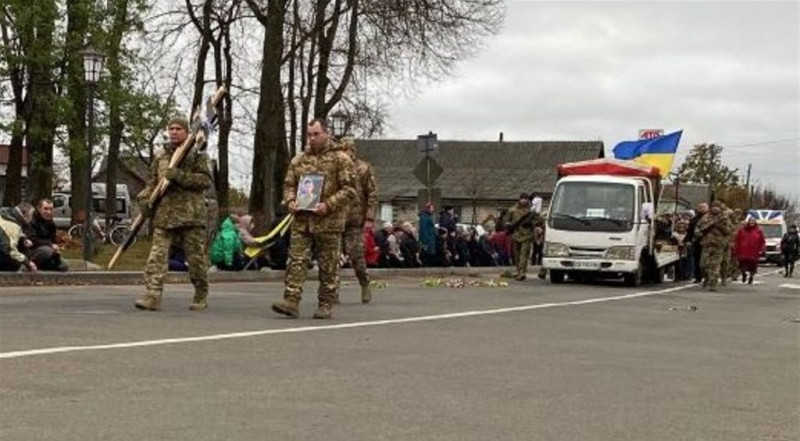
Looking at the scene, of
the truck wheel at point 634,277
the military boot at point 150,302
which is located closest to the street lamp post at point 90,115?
the military boot at point 150,302

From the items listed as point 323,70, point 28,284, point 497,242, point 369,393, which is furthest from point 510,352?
point 323,70

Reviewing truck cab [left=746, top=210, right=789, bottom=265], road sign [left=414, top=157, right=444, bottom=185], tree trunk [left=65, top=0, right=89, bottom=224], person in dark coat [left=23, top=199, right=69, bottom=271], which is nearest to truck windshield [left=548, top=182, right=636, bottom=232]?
road sign [left=414, top=157, right=444, bottom=185]

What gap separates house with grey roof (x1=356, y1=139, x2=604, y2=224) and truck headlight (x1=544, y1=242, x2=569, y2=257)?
60925mm

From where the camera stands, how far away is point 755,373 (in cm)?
908

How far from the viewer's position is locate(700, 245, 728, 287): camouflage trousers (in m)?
23.0

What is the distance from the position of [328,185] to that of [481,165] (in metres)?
80.9

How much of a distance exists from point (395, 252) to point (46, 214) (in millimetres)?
8757

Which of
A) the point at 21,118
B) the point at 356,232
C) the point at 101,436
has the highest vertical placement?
the point at 21,118

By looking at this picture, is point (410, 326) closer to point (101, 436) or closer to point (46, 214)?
point (101, 436)

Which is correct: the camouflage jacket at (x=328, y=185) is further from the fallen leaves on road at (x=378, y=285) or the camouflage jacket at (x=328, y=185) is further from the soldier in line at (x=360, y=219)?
the fallen leaves on road at (x=378, y=285)

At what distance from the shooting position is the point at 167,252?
11.4 meters

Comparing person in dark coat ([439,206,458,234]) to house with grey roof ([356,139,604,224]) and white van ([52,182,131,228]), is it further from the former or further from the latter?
house with grey roof ([356,139,604,224])

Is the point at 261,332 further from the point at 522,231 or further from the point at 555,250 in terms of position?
the point at 522,231

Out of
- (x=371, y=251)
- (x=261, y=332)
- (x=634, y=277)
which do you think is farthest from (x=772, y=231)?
(x=261, y=332)
